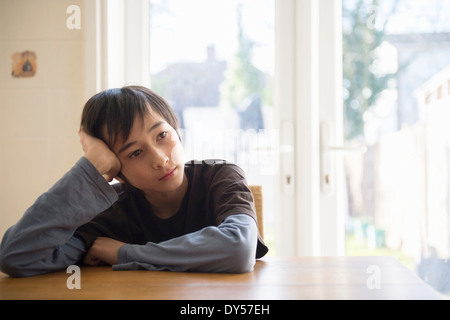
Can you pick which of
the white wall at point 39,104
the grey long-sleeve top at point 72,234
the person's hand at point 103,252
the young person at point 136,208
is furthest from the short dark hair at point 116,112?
the white wall at point 39,104

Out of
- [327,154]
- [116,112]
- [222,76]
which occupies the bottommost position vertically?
[327,154]

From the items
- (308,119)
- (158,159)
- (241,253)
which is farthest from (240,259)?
(308,119)

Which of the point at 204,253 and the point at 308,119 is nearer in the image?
the point at 204,253

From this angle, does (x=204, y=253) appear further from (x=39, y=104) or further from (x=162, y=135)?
(x=39, y=104)

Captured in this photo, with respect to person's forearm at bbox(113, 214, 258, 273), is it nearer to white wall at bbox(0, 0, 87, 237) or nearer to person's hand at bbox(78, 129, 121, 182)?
person's hand at bbox(78, 129, 121, 182)

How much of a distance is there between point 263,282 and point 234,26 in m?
1.51

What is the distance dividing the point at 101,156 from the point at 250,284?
49 centimetres

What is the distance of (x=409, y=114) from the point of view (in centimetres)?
204

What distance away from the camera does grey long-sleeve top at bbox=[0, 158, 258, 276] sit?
0.96 metres

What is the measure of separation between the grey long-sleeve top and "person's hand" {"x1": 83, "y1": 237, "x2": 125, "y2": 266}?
A: 38 mm

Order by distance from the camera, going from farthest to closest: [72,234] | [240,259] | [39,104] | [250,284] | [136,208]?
[39,104]
[136,208]
[72,234]
[240,259]
[250,284]

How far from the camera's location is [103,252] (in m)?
1.08

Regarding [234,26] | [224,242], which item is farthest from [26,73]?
[224,242]

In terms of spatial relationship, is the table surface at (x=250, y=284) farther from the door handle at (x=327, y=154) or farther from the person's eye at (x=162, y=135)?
the door handle at (x=327, y=154)
